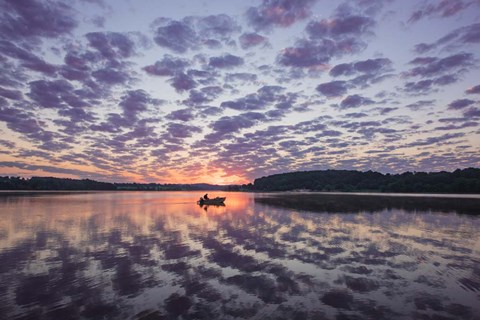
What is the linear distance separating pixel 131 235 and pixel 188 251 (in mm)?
8888

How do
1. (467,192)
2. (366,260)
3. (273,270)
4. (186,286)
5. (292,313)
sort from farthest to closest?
(467,192) → (366,260) → (273,270) → (186,286) → (292,313)

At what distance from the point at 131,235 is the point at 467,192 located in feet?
578

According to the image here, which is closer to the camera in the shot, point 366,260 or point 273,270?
point 273,270

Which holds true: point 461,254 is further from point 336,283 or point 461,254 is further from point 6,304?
point 6,304

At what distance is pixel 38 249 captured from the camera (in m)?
20.9

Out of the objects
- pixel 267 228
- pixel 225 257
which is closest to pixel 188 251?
pixel 225 257

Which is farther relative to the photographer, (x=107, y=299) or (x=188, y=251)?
(x=188, y=251)

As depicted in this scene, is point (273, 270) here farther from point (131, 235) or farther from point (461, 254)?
point (131, 235)

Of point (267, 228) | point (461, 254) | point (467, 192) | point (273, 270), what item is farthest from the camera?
point (467, 192)

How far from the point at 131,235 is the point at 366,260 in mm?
19511

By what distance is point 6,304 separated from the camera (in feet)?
36.7

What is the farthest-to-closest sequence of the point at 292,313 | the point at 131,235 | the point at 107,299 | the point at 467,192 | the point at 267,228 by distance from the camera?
the point at 467,192, the point at 267,228, the point at 131,235, the point at 107,299, the point at 292,313

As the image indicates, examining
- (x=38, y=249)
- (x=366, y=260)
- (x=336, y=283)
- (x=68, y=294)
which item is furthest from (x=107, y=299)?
(x=366, y=260)

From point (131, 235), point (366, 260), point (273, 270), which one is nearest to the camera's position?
point (273, 270)
